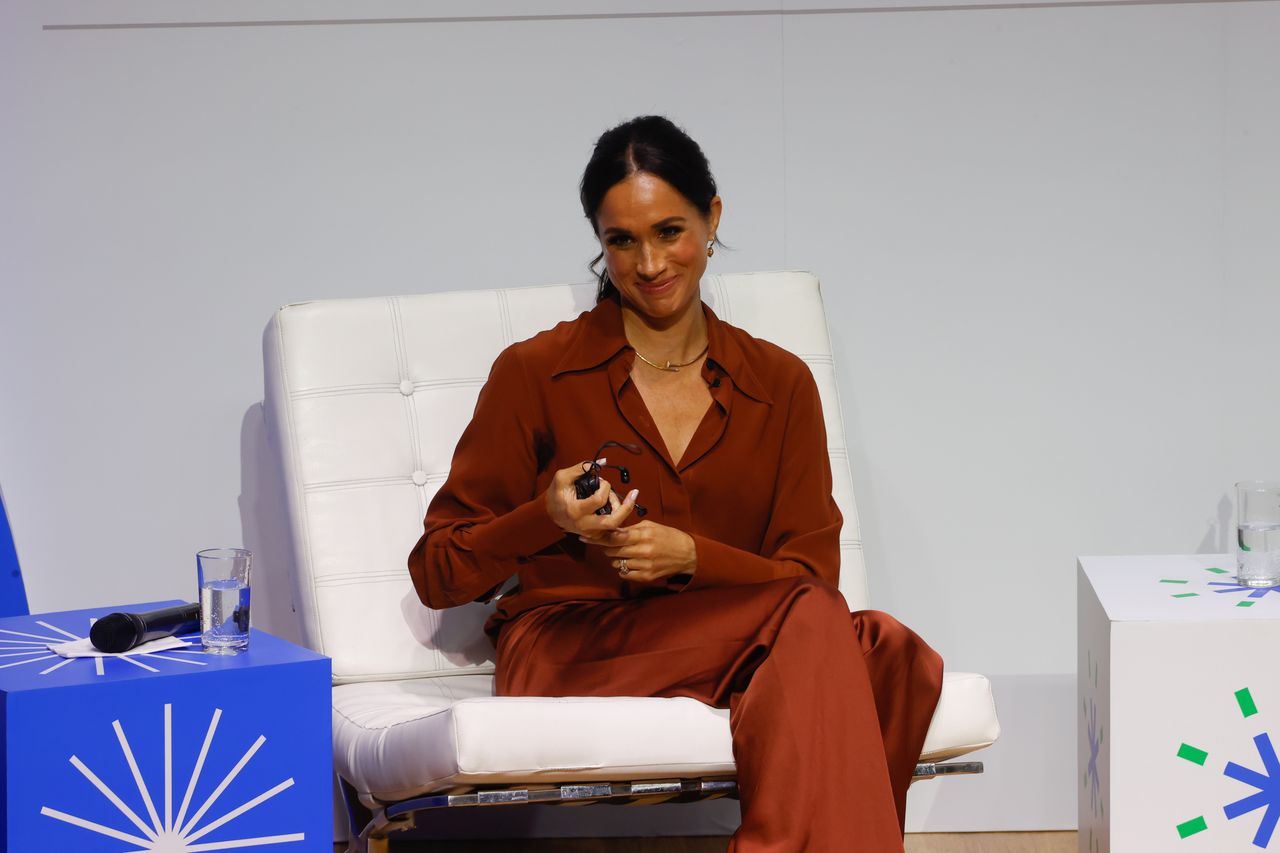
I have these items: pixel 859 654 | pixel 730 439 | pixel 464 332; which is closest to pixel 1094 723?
pixel 859 654

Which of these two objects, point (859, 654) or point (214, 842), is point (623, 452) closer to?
point (859, 654)

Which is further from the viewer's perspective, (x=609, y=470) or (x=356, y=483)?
(x=356, y=483)

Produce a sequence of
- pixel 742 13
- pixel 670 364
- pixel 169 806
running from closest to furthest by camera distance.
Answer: pixel 169 806, pixel 670 364, pixel 742 13

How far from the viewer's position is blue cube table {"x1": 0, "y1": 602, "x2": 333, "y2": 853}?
1.52 meters

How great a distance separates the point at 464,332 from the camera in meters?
2.36

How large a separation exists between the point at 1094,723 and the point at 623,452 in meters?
0.75

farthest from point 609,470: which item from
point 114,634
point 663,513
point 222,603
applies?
point 114,634

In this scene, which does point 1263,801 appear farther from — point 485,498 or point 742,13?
point 742,13

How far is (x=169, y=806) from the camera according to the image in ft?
5.19

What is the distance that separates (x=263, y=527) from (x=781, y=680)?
1339mm

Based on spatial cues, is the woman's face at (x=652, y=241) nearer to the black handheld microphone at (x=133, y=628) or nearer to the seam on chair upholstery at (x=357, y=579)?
the seam on chair upholstery at (x=357, y=579)

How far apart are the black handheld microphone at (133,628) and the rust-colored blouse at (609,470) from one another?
364mm

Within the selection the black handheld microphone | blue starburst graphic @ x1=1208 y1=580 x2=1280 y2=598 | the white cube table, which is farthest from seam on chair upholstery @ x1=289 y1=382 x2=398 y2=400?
blue starburst graphic @ x1=1208 y1=580 x2=1280 y2=598

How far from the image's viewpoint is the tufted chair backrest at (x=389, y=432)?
2.22 meters
